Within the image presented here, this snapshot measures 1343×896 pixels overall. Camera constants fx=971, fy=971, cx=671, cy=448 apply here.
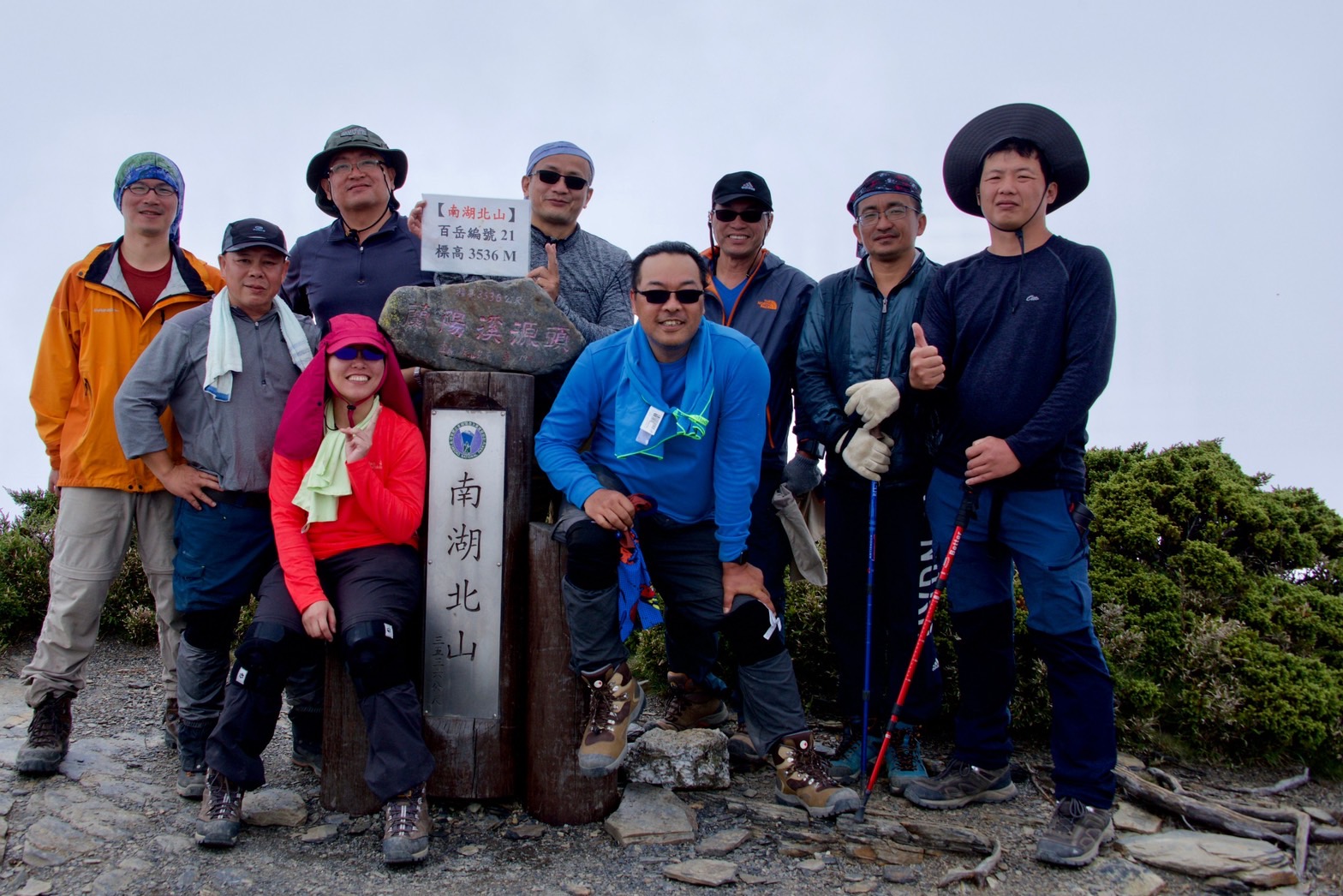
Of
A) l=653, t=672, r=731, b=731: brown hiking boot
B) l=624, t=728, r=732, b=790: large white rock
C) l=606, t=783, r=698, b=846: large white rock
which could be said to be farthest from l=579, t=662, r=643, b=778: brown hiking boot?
l=653, t=672, r=731, b=731: brown hiking boot

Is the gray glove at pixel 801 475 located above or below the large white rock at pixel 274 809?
above

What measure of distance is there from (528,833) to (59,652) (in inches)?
103

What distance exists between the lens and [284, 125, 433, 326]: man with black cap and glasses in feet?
17.4

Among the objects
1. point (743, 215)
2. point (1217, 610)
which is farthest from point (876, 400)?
point (1217, 610)

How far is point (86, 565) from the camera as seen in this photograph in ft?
16.2

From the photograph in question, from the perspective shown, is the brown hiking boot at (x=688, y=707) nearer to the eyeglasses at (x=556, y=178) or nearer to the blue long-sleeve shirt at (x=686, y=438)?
the blue long-sleeve shirt at (x=686, y=438)

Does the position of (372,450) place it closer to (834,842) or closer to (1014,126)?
(834,842)

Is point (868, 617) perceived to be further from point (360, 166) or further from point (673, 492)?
point (360, 166)

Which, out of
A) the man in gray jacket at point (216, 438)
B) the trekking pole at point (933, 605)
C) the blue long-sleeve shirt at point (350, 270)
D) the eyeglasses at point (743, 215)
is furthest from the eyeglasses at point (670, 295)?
the man in gray jacket at point (216, 438)

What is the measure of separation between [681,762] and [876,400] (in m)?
2.05

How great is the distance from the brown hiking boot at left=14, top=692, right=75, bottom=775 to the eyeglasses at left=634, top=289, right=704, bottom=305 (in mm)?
3662

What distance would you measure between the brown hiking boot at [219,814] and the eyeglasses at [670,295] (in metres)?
2.85

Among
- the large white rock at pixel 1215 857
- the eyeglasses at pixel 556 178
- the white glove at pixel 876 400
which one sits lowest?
the large white rock at pixel 1215 857

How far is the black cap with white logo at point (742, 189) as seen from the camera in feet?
17.0
